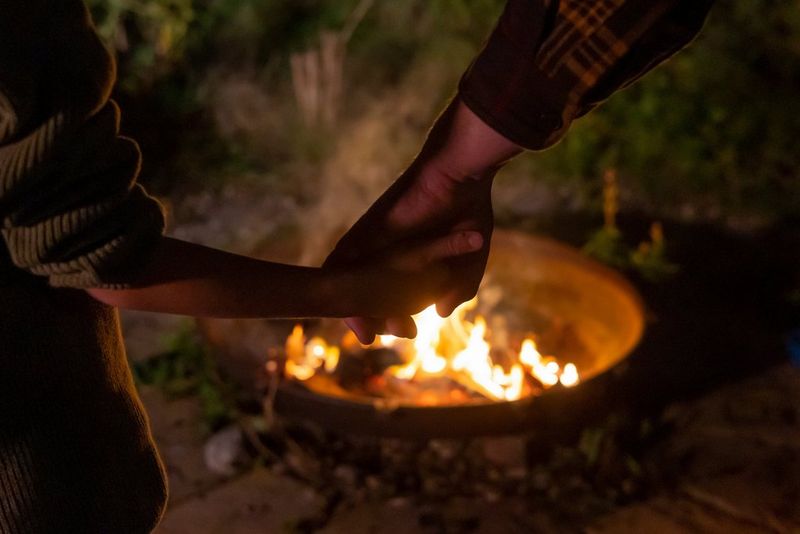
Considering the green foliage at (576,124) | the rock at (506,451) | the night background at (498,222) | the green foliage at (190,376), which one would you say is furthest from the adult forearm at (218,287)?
the green foliage at (576,124)

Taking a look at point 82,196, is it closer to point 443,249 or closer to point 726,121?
point 443,249

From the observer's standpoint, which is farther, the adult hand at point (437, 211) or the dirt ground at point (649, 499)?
the dirt ground at point (649, 499)

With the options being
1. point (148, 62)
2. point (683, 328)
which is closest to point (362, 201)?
point (683, 328)

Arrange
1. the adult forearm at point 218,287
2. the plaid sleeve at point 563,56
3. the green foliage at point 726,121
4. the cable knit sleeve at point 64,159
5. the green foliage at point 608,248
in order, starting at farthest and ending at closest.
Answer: the green foliage at point 726,121 < the green foliage at point 608,248 < the plaid sleeve at point 563,56 < the adult forearm at point 218,287 < the cable knit sleeve at point 64,159

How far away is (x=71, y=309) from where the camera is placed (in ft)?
3.76

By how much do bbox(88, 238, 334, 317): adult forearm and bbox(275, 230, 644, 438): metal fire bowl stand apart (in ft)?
4.69

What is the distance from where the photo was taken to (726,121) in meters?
4.67

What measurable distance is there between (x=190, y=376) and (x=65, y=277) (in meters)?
2.48

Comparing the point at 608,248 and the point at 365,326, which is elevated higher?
the point at 365,326

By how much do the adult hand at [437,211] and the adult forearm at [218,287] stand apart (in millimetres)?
140

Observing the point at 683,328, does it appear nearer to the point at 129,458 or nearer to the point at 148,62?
the point at 129,458

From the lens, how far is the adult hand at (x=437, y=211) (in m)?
1.32

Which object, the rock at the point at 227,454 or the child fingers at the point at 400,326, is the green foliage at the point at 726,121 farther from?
the child fingers at the point at 400,326

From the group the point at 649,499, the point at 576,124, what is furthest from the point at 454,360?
the point at 576,124
